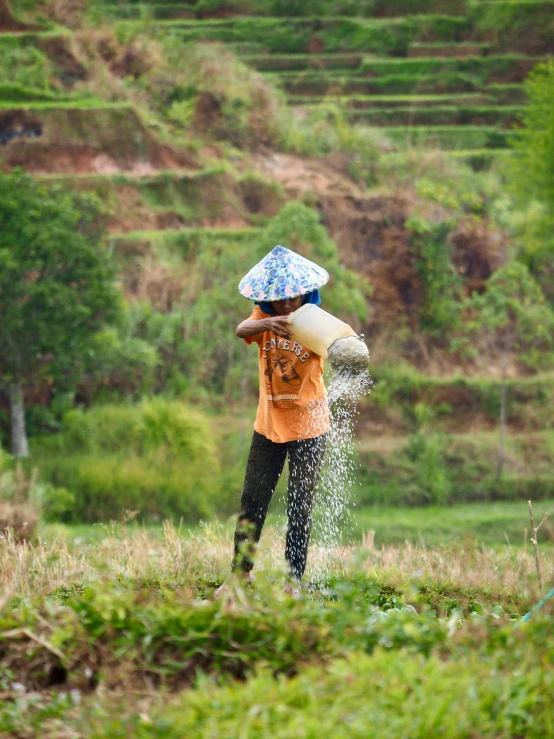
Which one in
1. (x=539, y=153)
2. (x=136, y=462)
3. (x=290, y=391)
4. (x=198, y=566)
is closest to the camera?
(x=290, y=391)

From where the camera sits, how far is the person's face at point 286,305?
4.04 m

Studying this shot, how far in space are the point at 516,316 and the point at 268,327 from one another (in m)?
13.4

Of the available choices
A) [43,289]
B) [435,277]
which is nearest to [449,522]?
[43,289]

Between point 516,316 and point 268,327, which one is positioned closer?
point 268,327

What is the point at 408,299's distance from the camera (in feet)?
58.9

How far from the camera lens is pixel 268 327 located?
3885 millimetres

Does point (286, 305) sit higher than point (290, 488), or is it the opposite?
point (286, 305)

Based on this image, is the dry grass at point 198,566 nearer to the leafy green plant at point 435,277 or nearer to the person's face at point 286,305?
the person's face at point 286,305

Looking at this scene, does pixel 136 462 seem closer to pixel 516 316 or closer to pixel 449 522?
pixel 449 522

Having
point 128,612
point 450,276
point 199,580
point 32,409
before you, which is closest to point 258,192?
point 450,276

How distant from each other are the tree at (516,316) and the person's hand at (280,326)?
1203 cm

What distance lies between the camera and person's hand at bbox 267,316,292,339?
388 cm

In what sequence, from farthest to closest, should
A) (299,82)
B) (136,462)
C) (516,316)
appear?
(299,82) < (516,316) < (136,462)

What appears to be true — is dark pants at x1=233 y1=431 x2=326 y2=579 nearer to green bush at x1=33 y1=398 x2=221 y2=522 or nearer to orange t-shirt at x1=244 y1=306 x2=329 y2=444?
orange t-shirt at x1=244 y1=306 x2=329 y2=444
